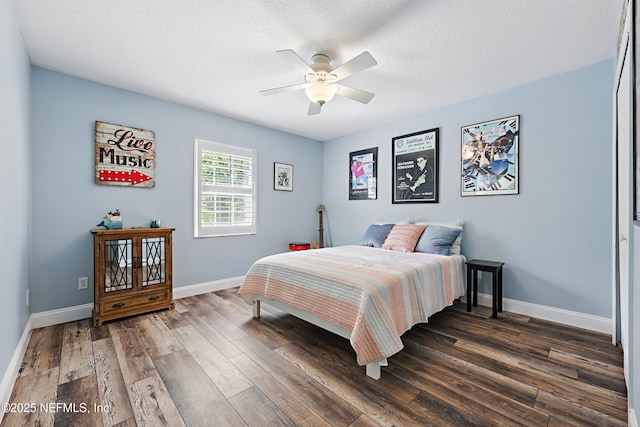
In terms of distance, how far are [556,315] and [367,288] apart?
2285mm

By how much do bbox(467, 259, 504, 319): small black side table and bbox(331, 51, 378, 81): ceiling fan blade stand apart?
2.33 metres

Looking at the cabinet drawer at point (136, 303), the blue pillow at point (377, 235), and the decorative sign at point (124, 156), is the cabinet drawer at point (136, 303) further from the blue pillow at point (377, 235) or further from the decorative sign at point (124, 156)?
the blue pillow at point (377, 235)

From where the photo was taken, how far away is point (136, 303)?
116 inches

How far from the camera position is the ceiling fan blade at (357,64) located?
2039 mm

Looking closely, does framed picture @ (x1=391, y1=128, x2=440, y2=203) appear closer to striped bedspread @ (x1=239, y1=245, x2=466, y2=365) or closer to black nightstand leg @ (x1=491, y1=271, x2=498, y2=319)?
striped bedspread @ (x1=239, y1=245, x2=466, y2=365)

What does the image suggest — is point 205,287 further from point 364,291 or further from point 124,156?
point 364,291

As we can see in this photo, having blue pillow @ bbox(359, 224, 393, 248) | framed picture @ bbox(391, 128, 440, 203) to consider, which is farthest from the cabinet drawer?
framed picture @ bbox(391, 128, 440, 203)

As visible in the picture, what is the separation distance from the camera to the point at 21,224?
7.29 feet

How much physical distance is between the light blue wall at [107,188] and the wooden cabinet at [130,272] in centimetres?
38

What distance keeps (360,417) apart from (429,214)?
2.86 m

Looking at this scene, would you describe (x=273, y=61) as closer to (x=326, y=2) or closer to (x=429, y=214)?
(x=326, y=2)

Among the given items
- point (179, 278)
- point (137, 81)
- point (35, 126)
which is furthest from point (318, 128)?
point (35, 126)

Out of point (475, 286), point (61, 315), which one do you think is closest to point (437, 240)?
point (475, 286)

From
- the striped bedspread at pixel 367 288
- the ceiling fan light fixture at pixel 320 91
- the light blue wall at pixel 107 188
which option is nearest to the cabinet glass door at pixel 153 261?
the light blue wall at pixel 107 188
